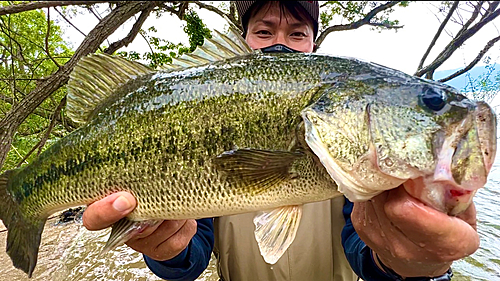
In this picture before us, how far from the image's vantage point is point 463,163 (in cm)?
102

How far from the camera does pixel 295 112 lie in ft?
4.28

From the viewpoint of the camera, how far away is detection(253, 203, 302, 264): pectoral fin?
1.39 metres

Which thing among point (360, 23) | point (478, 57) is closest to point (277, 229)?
point (478, 57)

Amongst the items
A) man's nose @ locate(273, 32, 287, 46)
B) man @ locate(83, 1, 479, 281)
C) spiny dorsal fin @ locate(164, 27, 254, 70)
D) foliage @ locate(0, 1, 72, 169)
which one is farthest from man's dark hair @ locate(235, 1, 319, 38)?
foliage @ locate(0, 1, 72, 169)

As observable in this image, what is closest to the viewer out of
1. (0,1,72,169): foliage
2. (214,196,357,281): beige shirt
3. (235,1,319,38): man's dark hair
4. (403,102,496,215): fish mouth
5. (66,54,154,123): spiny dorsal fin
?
(403,102,496,215): fish mouth

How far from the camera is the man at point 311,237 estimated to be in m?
1.17

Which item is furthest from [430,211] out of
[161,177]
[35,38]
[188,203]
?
[35,38]

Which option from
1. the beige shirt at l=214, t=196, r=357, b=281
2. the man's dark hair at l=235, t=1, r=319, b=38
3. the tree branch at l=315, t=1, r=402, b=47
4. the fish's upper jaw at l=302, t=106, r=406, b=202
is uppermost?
the tree branch at l=315, t=1, r=402, b=47

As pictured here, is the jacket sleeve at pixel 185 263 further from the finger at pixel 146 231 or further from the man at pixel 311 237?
the finger at pixel 146 231

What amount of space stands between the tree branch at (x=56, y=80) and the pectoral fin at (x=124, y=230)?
351 cm

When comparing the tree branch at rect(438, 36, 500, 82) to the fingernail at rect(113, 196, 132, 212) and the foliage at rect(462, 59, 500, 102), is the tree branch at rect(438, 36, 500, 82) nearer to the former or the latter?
the foliage at rect(462, 59, 500, 102)

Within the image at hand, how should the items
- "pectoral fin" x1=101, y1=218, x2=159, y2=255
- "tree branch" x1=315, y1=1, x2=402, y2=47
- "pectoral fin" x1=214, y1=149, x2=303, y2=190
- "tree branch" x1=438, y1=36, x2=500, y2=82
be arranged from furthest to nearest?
1. "tree branch" x1=315, y1=1, x2=402, y2=47
2. "tree branch" x1=438, y1=36, x2=500, y2=82
3. "pectoral fin" x1=101, y1=218, x2=159, y2=255
4. "pectoral fin" x1=214, y1=149, x2=303, y2=190

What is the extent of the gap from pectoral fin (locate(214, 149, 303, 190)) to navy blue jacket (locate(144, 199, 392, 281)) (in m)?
0.81

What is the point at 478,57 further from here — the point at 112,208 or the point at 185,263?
the point at 112,208
